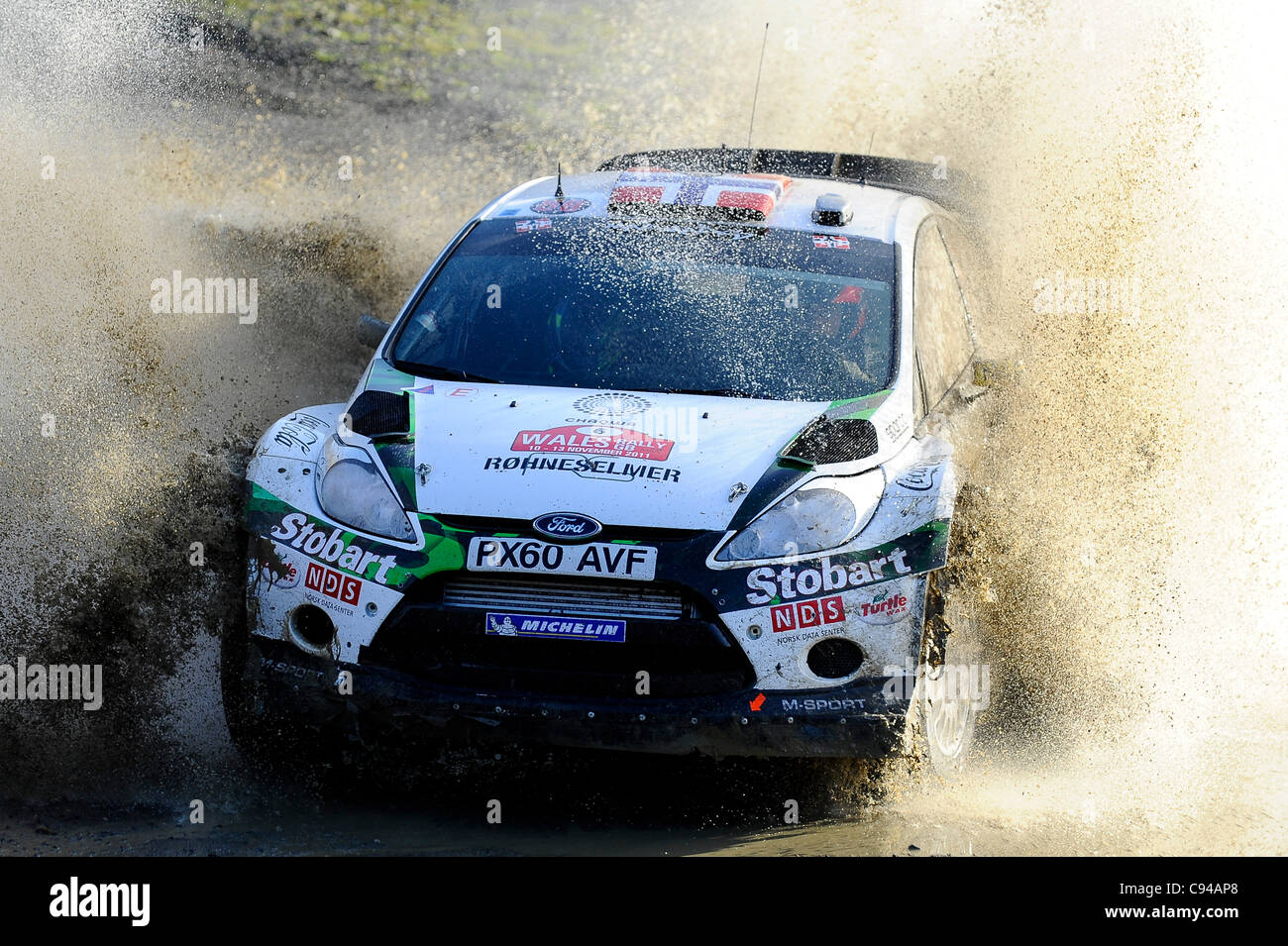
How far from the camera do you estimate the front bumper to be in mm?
4211

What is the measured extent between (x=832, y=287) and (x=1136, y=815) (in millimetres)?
2117

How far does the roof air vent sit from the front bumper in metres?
2.22

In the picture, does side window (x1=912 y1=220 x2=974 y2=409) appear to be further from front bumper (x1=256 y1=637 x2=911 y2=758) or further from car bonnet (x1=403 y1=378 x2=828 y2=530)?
front bumper (x1=256 y1=637 x2=911 y2=758)

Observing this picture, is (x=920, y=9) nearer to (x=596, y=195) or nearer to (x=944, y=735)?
(x=596, y=195)

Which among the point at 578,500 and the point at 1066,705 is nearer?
the point at 578,500

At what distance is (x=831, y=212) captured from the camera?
582 cm

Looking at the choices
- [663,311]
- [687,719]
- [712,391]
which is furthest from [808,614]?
[663,311]

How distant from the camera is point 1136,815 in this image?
4656mm

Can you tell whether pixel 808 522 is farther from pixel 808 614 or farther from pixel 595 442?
pixel 595 442

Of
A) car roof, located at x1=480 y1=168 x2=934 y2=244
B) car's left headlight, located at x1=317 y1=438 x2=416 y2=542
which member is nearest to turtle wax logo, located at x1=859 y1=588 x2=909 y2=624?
car's left headlight, located at x1=317 y1=438 x2=416 y2=542
